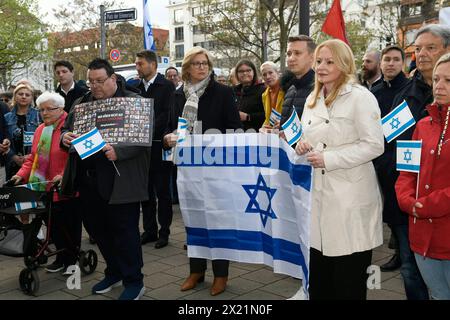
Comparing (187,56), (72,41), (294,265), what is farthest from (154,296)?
(72,41)

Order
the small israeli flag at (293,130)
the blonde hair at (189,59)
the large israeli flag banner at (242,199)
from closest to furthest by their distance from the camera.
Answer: the small israeli flag at (293,130) < the large israeli flag banner at (242,199) < the blonde hair at (189,59)

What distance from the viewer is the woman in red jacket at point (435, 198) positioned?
281 centimetres

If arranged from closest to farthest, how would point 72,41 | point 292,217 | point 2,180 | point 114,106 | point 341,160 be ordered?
point 341,160 → point 292,217 → point 114,106 → point 2,180 → point 72,41

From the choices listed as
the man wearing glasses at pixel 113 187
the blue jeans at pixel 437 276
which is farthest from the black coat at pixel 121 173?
the blue jeans at pixel 437 276

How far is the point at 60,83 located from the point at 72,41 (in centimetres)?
3103

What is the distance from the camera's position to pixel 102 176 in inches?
168

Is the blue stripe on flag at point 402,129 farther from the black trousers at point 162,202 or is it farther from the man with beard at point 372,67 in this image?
the black trousers at point 162,202

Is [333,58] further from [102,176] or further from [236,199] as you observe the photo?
A: [102,176]

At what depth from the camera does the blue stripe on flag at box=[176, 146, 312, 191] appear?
3.50 m

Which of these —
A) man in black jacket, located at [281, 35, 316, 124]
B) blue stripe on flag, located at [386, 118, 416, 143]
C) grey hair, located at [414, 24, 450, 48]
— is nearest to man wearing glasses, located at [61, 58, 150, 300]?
man in black jacket, located at [281, 35, 316, 124]

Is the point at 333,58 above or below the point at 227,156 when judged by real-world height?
above

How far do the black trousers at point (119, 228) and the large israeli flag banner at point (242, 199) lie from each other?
0.48m

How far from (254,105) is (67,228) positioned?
3.05 m

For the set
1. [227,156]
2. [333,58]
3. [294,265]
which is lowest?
[294,265]
